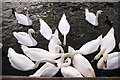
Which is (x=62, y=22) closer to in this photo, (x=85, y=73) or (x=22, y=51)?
(x=22, y=51)

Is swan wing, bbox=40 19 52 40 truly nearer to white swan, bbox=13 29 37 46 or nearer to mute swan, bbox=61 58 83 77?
white swan, bbox=13 29 37 46

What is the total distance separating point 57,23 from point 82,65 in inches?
85.1

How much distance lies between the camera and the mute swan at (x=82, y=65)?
3.33 m

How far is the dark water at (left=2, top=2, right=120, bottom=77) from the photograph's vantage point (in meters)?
3.95

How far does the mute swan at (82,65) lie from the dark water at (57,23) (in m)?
0.38

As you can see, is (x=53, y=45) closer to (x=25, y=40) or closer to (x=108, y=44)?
(x=25, y=40)

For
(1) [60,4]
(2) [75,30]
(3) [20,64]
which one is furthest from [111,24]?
(3) [20,64]

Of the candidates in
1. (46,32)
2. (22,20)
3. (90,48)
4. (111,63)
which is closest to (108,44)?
(90,48)

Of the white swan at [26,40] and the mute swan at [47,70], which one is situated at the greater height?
the white swan at [26,40]

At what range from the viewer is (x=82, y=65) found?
3482 mm

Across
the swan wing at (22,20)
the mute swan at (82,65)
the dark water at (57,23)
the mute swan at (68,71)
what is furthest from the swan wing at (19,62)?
the swan wing at (22,20)

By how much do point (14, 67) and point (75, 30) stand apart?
7.55ft

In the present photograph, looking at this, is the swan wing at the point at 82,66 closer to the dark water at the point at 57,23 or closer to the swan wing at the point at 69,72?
the swan wing at the point at 69,72

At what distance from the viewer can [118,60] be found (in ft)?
11.5
